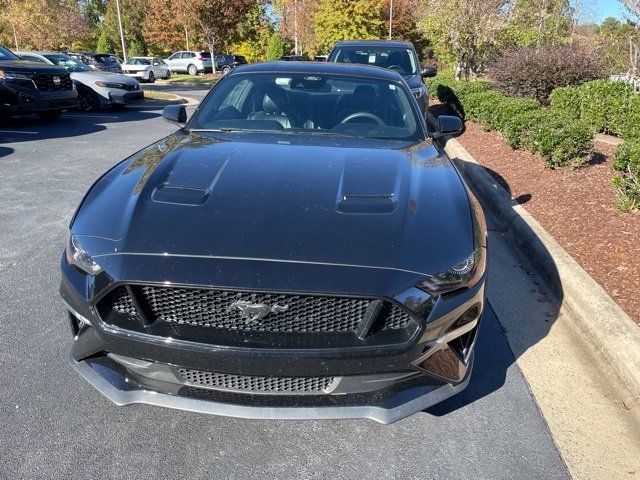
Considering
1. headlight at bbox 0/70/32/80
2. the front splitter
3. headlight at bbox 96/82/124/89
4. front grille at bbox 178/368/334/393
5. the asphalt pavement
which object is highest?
headlight at bbox 0/70/32/80

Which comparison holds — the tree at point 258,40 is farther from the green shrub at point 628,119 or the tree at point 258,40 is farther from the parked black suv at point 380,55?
the green shrub at point 628,119

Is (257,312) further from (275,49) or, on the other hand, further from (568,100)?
(275,49)

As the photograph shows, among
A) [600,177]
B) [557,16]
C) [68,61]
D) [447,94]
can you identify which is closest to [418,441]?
[600,177]

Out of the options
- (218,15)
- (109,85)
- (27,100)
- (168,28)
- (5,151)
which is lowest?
(5,151)

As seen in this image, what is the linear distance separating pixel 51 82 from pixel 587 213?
34.4ft

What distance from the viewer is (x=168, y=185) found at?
2.69 m

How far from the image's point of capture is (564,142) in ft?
20.5

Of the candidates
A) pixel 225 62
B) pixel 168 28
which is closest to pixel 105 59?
pixel 225 62

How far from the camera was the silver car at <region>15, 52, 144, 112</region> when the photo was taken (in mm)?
13812

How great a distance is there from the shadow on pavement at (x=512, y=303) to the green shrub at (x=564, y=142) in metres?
0.95

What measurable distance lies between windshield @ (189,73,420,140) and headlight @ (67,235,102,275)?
1582mm

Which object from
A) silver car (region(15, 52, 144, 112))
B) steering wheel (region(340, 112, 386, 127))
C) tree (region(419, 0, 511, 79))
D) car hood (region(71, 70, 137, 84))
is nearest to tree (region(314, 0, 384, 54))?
tree (region(419, 0, 511, 79))

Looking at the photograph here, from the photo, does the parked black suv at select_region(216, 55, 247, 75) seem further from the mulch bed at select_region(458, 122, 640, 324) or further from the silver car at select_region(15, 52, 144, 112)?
the mulch bed at select_region(458, 122, 640, 324)

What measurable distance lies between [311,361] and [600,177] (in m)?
5.22
